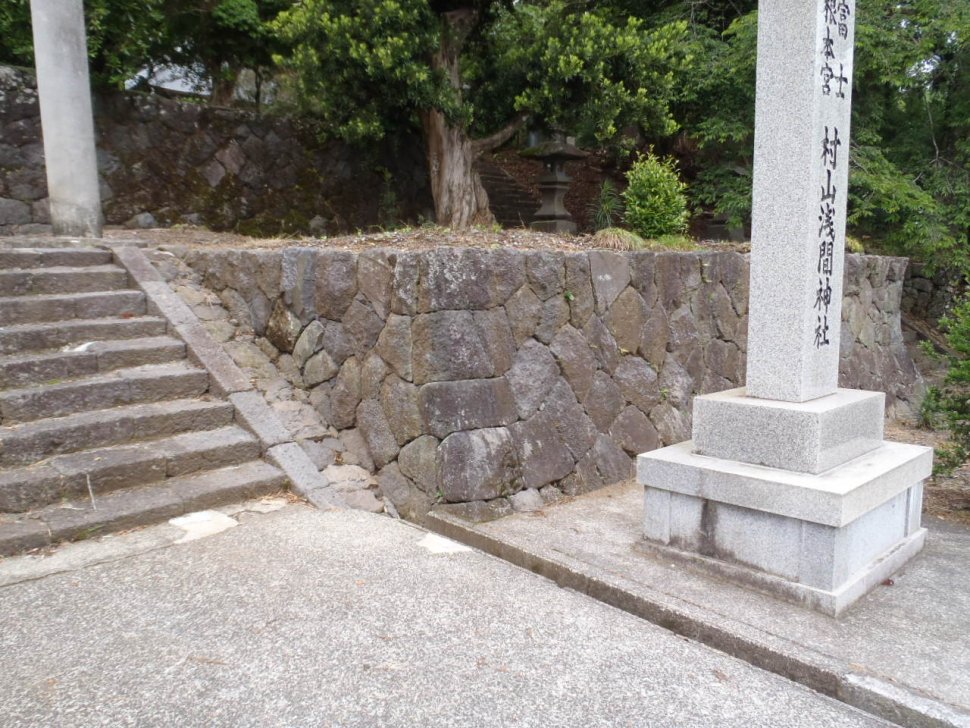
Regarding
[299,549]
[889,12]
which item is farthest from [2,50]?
[889,12]

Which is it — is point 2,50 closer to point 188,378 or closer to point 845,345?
point 188,378

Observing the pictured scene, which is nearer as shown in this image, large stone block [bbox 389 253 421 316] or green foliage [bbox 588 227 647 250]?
large stone block [bbox 389 253 421 316]

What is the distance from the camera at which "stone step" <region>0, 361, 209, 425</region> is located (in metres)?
3.82

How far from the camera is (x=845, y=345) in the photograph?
7461 mm

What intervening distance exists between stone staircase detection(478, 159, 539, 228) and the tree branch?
71.6 inches

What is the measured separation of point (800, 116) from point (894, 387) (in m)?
6.35

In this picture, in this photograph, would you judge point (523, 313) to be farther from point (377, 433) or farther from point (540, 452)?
point (377, 433)

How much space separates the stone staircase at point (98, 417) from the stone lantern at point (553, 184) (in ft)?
13.9

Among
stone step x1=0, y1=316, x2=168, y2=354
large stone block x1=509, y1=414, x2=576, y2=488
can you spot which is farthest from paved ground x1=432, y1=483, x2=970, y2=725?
stone step x1=0, y1=316, x2=168, y2=354

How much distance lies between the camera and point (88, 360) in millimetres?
4227

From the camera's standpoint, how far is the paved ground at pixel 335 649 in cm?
219

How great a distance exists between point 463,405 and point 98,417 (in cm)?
201

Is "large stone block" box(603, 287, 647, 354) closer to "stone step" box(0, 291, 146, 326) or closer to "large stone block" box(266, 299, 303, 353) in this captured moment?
"large stone block" box(266, 299, 303, 353)

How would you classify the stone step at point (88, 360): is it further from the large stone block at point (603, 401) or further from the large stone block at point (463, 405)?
the large stone block at point (603, 401)
